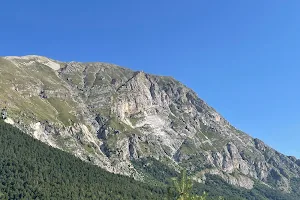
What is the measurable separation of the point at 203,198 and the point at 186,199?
1.56 metres

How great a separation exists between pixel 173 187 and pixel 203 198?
307 centimetres

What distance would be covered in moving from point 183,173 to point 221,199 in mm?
3890

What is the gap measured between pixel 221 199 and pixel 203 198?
2305 mm

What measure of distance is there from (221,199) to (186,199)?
133 inches

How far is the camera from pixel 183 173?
107ft

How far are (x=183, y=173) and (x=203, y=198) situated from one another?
3476 mm

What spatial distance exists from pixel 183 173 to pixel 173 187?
5.80 ft

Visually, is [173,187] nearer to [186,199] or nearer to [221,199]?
[186,199]

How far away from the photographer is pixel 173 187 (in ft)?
110

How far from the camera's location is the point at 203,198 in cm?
→ 3412

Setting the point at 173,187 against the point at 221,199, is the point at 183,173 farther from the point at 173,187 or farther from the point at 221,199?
the point at 221,199

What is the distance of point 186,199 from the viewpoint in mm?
34031

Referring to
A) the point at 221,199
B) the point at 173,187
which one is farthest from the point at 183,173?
the point at 221,199
